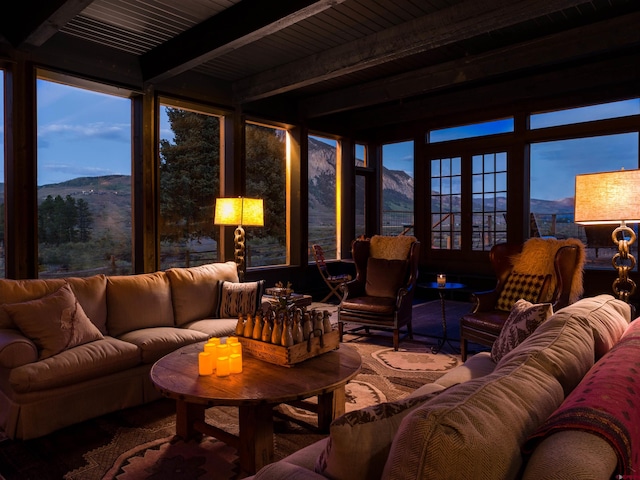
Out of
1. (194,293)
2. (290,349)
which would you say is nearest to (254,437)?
(290,349)

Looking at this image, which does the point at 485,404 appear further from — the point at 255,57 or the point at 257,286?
the point at 255,57

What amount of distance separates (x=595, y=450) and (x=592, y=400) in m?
0.18

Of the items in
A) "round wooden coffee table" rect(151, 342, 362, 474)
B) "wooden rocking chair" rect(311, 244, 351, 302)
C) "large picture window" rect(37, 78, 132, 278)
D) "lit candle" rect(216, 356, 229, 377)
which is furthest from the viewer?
"wooden rocking chair" rect(311, 244, 351, 302)

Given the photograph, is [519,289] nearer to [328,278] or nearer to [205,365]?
[205,365]

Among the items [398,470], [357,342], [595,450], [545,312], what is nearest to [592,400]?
[595,450]

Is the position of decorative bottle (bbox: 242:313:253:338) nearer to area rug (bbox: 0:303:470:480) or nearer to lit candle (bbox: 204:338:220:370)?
lit candle (bbox: 204:338:220:370)

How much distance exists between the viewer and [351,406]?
3.01m

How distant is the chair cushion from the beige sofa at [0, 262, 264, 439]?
4.83 ft

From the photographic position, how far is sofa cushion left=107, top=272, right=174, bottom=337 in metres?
3.48

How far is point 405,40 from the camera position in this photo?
4395mm

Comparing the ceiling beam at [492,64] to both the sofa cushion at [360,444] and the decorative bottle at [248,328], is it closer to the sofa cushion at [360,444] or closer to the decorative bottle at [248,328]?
the decorative bottle at [248,328]

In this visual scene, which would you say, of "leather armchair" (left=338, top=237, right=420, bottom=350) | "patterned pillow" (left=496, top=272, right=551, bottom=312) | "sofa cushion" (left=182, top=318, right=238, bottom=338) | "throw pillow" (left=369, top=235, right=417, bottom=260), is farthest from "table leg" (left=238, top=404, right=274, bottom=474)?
"throw pillow" (left=369, top=235, right=417, bottom=260)

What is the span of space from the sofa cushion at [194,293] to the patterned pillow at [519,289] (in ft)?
8.52

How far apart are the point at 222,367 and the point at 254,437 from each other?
0.38 metres
